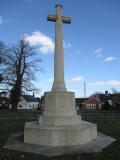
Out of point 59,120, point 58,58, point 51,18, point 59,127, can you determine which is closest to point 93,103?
point 51,18

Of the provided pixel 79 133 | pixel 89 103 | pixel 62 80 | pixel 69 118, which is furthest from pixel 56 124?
pixel 89 103

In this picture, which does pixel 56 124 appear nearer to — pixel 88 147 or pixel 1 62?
pixel 88 147

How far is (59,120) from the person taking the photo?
34.6 ft

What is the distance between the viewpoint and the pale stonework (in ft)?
30.5

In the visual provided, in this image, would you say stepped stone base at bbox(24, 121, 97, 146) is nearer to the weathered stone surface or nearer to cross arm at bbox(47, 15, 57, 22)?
the weathered stone surface

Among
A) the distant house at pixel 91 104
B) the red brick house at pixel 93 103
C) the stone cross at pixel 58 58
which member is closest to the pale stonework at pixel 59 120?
the stone cross at pixel 58 58

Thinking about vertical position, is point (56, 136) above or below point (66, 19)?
below

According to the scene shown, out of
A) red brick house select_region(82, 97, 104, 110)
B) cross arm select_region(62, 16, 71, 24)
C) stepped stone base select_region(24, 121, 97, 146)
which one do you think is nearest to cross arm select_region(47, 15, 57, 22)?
cross arm select_region(62, 16, 71, 24)

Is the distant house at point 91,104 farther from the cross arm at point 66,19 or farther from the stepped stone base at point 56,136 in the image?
the stepped stone base at point 56,136

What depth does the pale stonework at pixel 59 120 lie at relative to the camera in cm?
929

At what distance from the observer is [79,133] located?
9.50 m

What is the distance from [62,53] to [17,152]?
5.17m

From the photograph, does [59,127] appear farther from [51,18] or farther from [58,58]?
[51,18]

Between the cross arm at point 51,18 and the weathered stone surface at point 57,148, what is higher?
the cross arm at point 51,18
